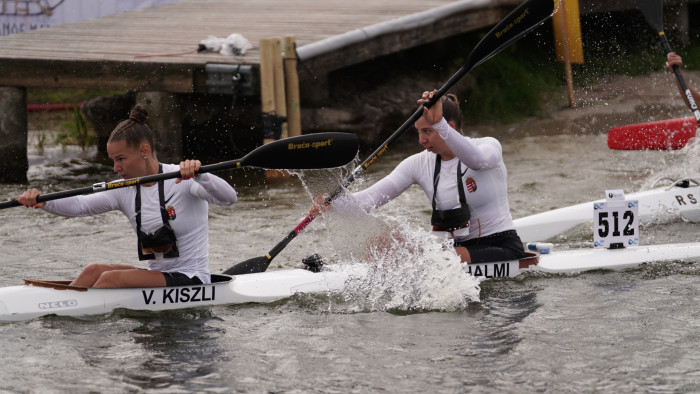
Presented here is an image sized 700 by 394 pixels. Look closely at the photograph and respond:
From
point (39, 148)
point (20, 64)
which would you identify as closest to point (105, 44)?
point (20, 64)

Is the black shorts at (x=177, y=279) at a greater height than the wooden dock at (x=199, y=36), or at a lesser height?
lesser

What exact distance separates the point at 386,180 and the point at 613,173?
4248 millimetres

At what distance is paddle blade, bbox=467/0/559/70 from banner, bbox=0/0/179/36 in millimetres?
6947

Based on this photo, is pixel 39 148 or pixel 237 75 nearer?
pixel 237 75

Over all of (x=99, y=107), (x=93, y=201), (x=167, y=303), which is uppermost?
(x=99, y=107)

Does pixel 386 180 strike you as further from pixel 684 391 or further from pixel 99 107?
pixel 99 107

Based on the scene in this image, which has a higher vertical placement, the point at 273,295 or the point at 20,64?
the point at 20,64

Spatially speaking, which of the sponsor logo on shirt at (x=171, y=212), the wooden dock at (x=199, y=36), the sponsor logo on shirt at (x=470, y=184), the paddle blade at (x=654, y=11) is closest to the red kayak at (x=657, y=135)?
the paddle blade at (x=654, y=11)

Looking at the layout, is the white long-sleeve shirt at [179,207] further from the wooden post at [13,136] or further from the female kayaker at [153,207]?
the wooden post at [13,136]

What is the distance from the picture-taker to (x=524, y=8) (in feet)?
20.3

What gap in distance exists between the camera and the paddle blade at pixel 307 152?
18.4 ft

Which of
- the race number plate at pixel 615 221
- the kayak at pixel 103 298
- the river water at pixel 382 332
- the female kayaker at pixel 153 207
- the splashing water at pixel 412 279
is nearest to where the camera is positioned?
the river water at pixel 382 332

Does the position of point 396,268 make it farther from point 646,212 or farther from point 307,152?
point 646,212

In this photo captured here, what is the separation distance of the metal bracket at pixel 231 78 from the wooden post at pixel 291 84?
0.34 metres
